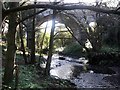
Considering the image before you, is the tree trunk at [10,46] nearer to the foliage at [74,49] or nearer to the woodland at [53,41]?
the woodland at [53,41]

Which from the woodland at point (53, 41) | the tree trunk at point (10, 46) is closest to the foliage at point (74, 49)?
the woodland at point (53, 41)

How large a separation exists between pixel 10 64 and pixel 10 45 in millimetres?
700

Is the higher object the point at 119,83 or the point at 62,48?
the point at 119,83

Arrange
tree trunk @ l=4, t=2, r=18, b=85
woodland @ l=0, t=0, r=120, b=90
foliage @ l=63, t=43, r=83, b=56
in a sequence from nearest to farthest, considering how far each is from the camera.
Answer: woodland @ l=0, t=0, r=120, b=90, tree trunk @ l=4, t=2, r=18, b=85, foliage @ l=63, t=43, r=83, b=56

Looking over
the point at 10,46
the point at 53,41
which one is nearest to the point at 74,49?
the point at 53,41

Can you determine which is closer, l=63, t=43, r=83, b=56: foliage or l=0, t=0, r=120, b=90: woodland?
l=0, t=0, r=120, b=90: woodland

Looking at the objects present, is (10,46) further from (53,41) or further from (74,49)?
(74,49)

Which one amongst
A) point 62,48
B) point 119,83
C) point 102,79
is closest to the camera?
point 119,83

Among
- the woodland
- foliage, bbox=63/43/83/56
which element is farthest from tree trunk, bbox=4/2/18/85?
foliage, bbox=63/43/83/56

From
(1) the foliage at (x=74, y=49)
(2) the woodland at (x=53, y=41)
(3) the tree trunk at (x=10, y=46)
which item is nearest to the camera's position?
(2) the woodland at (x=53, y=41)

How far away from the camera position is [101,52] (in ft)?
89.6

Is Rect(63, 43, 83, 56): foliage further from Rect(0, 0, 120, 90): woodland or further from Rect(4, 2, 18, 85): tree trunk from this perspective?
Rect(4, 2, 18, 85): tree trunk

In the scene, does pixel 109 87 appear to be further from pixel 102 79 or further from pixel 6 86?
pixel 6 86

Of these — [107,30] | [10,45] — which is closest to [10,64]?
[10,45]
